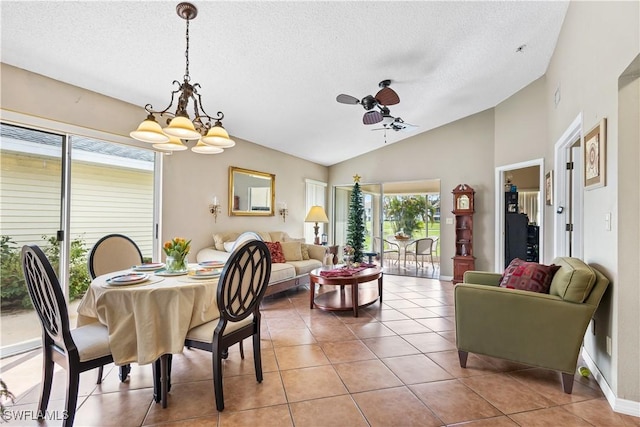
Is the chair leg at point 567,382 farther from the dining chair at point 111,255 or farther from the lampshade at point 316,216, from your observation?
the lampshade at point 316,216

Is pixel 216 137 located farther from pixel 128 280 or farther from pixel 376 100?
pixel 376 100

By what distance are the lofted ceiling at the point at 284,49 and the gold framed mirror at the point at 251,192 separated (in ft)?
3.03

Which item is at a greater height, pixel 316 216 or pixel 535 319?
pixel 316 216

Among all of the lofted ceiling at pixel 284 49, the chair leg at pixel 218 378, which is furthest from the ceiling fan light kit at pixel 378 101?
the chair leg at pixel 218 378

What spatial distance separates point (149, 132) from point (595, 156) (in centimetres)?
331

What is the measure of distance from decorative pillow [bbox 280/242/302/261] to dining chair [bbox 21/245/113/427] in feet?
10.7

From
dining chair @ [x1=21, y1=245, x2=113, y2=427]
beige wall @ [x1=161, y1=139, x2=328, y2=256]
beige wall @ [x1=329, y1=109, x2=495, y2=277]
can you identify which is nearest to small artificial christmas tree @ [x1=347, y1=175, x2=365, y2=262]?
beige wall @ [x1=329, y1=109, x2=495, y2=277]

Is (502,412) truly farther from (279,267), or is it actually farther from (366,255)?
(366,255)

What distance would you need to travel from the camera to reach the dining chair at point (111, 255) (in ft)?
8.61

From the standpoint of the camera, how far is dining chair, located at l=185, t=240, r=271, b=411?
6.51 ft

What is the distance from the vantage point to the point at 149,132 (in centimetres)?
219

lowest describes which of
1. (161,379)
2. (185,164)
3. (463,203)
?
(161,379)

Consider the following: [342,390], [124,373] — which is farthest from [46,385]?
[342,390]

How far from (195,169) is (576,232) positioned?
487 centimetres
